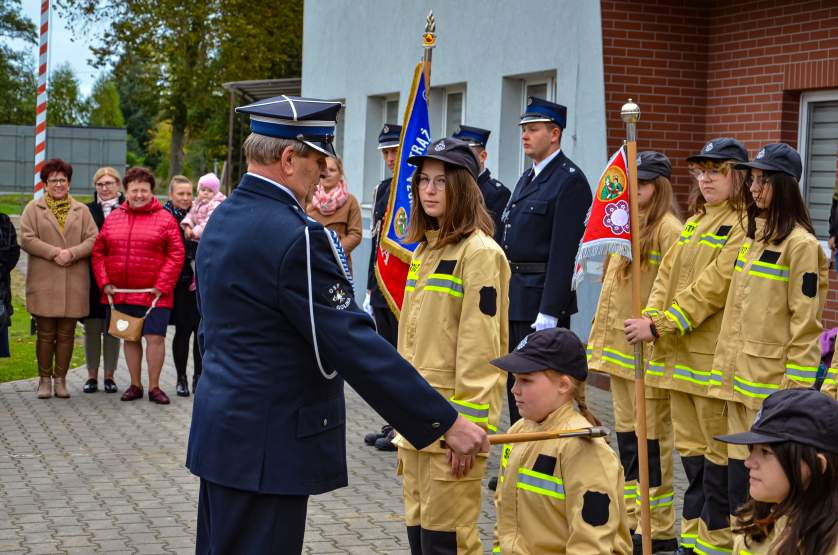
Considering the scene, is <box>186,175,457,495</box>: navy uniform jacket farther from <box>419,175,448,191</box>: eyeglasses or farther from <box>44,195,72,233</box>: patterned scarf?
<box>44,195,72,233</box>: patterned scarf

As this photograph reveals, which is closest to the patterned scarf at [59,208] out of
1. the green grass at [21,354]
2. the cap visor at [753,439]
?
the green grass at [21,354]

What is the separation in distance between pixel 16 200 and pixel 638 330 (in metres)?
36.3

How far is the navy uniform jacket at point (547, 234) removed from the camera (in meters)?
7.50

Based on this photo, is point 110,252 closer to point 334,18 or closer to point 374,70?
point 374,70

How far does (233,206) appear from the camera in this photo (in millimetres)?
4152

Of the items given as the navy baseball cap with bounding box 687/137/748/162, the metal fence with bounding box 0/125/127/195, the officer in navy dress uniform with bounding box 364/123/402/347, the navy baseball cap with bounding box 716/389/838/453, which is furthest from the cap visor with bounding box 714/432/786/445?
the metal fence with bounding box 0/125/127/195

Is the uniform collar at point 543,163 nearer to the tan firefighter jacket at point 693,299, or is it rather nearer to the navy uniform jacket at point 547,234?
the navy uniform jacket at point 547,234

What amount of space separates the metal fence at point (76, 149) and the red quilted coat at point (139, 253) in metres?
29.6

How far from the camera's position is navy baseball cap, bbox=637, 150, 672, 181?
694 cm

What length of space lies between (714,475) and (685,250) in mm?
1167

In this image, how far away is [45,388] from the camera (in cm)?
1168

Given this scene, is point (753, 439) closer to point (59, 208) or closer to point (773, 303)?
point (773, 303)

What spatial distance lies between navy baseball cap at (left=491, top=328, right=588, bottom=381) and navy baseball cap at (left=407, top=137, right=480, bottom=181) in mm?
1053

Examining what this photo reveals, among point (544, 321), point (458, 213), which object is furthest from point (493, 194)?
point (458, 213)
